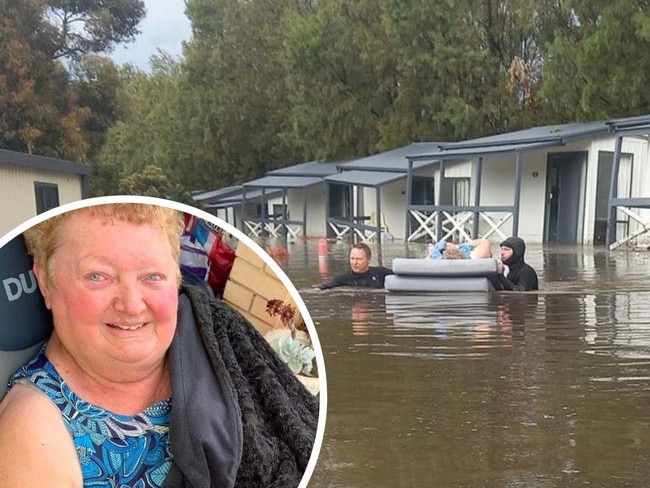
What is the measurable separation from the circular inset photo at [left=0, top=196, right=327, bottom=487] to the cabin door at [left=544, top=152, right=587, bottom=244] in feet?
80.0

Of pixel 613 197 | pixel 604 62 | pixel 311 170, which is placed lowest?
pixel 613 197

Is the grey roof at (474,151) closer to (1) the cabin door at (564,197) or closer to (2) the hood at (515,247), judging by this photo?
(1) the cabin door at (564,197)

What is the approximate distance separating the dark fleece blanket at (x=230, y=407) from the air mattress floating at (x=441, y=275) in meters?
12.1

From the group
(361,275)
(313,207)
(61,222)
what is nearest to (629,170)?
(361,275)

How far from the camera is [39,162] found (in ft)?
74.3

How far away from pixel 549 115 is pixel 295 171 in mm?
10514

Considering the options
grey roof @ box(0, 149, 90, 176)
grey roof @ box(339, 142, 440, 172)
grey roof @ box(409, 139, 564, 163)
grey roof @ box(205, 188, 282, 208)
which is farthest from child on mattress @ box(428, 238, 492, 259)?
grey roof @ box(205, 188, 282, 208)

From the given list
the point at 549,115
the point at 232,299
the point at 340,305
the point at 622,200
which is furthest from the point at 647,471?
the point at 549,115

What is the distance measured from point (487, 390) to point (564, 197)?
1943 centimetres

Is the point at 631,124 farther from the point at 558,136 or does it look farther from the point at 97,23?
the point at 97,23

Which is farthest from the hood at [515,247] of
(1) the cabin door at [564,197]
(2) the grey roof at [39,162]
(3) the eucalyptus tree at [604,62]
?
(3) the eucalyptus tree at [604,62]

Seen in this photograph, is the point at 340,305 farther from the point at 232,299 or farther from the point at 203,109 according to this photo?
the point at 203,109

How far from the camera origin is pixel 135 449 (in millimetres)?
1682

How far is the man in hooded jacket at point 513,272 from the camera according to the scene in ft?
45.5
